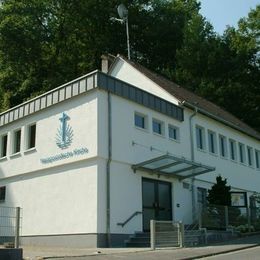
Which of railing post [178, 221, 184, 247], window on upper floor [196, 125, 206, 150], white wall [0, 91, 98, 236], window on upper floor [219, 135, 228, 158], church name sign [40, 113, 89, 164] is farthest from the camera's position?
window on upper floor [219, 135, 228, 158]

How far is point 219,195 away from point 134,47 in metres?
27.1

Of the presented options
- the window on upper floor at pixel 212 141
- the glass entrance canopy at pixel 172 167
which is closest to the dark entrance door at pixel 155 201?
the glass entrance canopy at pixel 172 167

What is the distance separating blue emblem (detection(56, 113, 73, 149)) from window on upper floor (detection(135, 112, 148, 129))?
3.13 metres

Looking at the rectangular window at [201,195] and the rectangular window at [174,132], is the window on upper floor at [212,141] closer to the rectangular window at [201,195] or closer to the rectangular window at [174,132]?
the rectangular window at [201,195]

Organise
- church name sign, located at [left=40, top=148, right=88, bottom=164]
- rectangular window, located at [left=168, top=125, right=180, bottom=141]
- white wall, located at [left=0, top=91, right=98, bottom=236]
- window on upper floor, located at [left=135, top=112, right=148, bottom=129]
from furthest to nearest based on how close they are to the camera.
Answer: rectangular window, located at [left=168, top=125, right=180, bottom=141], window on upper floor, located at [left=135, top=112, right=148, bottom=129], church name sign, located at [left=40, top=148, right=88, bottom=164], white wall, located at [left=0, top=91, right=98, bottom=236]

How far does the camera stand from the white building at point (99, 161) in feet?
69.5

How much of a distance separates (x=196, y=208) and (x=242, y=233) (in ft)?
8.14

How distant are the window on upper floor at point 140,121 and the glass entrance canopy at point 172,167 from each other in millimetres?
2043

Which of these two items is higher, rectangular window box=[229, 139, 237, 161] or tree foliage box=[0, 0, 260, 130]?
tree foliage box=[0, 0, 260, 130]

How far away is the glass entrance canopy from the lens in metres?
22.1

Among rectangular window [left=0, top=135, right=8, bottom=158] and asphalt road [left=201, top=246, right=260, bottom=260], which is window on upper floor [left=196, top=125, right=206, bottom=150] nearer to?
rectangular window [left=0, top=135, right=8, bottom=158]

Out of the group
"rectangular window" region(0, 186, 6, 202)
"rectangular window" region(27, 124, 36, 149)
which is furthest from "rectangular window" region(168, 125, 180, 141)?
"rectangular window" region(0, 186, 6, 202)

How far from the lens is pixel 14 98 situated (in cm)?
4569

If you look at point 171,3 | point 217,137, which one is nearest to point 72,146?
point 217,137
